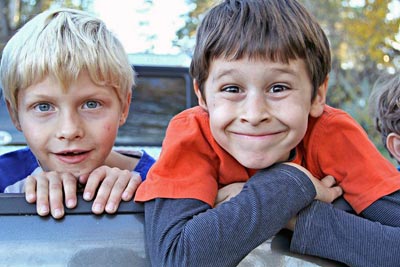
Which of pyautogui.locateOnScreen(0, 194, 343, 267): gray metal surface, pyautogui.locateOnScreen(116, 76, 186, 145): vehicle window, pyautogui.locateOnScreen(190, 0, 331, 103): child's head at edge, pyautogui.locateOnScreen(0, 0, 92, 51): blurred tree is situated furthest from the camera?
pyautogui.locateOnScreen(0, 0, 92, 51): blurred tree

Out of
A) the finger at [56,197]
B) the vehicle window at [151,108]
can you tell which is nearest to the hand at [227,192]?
the finger at [56,197]

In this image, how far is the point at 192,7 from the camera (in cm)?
1091

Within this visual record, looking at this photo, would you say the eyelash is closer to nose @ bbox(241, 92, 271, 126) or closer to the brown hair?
nose @ bbox(241, 92, 271, 126)

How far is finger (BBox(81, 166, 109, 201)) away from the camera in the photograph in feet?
5.55

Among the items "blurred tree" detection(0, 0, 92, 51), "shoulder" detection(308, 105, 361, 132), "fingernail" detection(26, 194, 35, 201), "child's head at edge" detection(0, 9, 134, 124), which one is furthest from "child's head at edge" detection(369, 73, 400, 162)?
"blurred tree" detection(0, 0, 92, 51)

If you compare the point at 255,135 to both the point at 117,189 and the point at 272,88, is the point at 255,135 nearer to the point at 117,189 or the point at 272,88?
the point at 272,88

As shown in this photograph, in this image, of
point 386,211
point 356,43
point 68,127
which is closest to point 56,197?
point 68,127

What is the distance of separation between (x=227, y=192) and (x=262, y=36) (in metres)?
0.46

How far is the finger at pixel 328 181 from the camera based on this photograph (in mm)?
1892

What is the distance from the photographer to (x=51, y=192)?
5.49ft

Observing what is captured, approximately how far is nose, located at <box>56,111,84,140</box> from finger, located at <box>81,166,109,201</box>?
0.50 feet

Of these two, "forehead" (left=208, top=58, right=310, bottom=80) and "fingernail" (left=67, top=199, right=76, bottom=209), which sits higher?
"forehead" (left=208, top=58, right=310, bottom=80)

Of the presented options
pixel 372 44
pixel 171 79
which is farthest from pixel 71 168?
pixel 372 44

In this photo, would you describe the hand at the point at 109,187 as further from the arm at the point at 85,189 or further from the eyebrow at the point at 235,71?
the eyebrow at the point at 235,71
